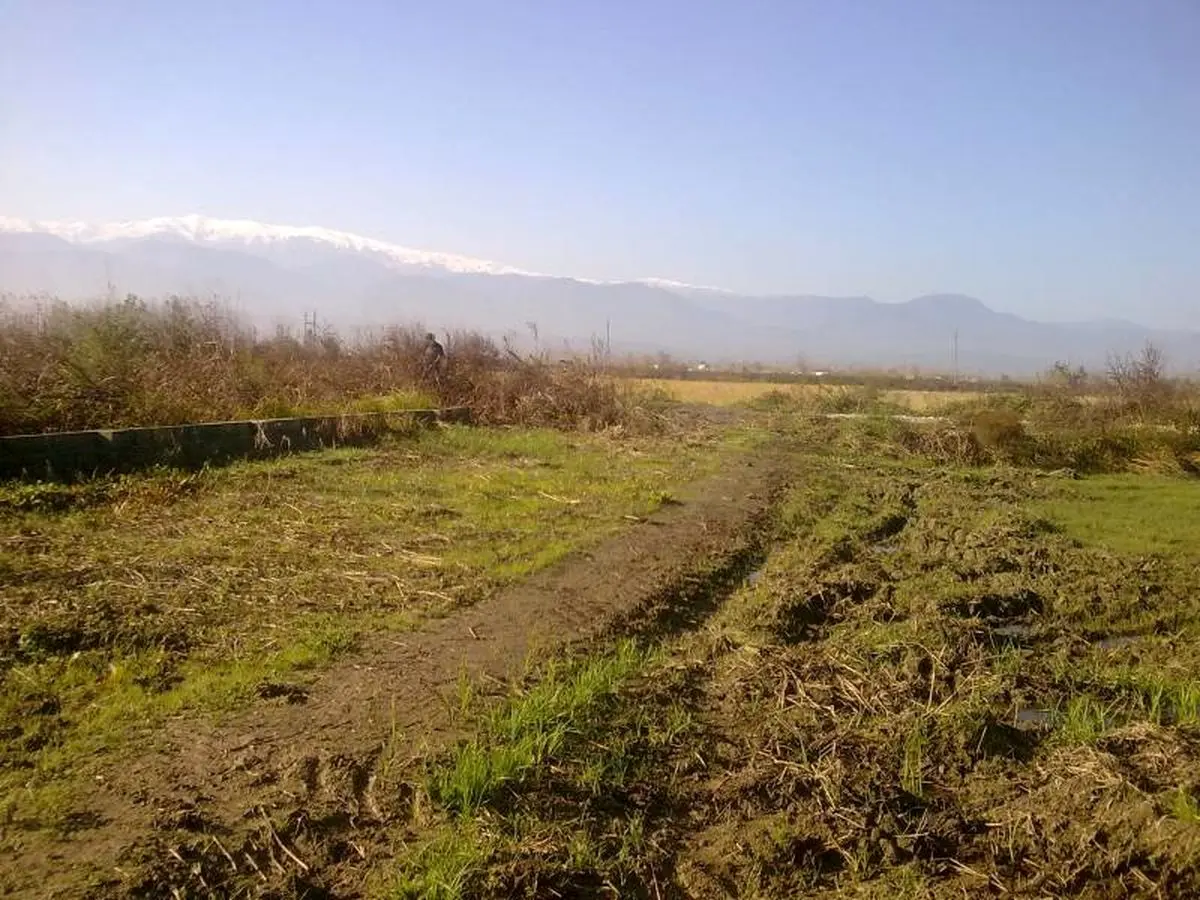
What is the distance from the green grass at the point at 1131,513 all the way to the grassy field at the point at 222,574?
19.3ft

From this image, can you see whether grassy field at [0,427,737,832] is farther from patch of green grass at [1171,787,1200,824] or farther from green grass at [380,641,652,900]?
patch of green grass at [1171,787,1200,824]

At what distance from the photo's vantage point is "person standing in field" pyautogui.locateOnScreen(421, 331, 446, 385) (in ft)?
67.6

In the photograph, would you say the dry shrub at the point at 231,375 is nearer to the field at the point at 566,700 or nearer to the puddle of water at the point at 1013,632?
the field at the point at 566,700

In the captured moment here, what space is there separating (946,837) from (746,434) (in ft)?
56.0

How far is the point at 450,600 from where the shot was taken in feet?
23.0

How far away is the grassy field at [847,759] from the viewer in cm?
390

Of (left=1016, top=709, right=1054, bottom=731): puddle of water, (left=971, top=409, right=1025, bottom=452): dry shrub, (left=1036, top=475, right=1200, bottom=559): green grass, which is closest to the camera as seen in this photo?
(left=1016, top=709, right=1054, bottom=731): puddle of water

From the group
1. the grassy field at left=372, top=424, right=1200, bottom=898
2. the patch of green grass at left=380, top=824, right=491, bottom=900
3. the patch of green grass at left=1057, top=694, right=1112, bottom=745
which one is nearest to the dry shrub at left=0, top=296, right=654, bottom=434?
the grassy field at left=372, top=424, right=1200, bottom=898

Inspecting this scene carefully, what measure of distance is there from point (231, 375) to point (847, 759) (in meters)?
12.9

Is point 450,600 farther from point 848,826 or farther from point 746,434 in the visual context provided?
point 746,434

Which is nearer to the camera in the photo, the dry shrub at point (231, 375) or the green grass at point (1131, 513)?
the green grass at point (1131, 513)

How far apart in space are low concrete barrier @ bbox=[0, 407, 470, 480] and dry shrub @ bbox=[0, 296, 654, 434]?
2.89ft

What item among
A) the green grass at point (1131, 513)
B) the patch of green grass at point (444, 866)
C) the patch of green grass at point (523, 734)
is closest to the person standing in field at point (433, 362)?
the green grass at point (1131, 513)

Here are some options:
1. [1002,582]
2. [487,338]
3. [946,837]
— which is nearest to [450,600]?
[946,837]
